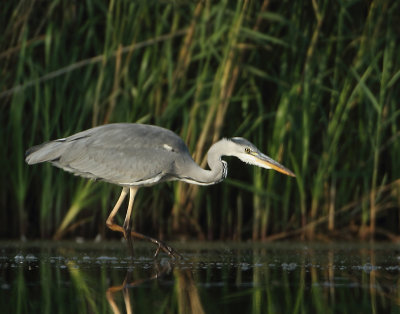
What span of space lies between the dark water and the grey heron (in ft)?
1.93

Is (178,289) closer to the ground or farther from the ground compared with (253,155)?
closer to the ground

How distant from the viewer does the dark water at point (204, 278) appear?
4.24m

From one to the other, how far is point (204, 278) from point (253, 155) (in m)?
1.74

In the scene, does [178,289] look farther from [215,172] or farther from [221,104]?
[221,104]

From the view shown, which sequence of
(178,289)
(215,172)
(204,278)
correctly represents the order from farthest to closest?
(215,172)
(204,278)
(178,289)

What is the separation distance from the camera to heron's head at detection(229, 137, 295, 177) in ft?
22.3

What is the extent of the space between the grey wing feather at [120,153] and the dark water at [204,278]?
0.61 metres

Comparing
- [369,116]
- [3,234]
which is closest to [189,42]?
[369,116]

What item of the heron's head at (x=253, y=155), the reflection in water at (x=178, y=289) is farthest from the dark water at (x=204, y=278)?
the heron's head at (x=253, y=155)

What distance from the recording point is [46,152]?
6.85m

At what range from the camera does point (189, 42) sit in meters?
7.57

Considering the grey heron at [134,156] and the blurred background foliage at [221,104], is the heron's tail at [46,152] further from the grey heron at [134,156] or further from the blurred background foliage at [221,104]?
the blurred background foliage at [221,104]

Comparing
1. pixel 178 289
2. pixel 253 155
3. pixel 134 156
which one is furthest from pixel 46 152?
pixel 178 289

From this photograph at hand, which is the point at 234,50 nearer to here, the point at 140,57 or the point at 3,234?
the point at 140,57
